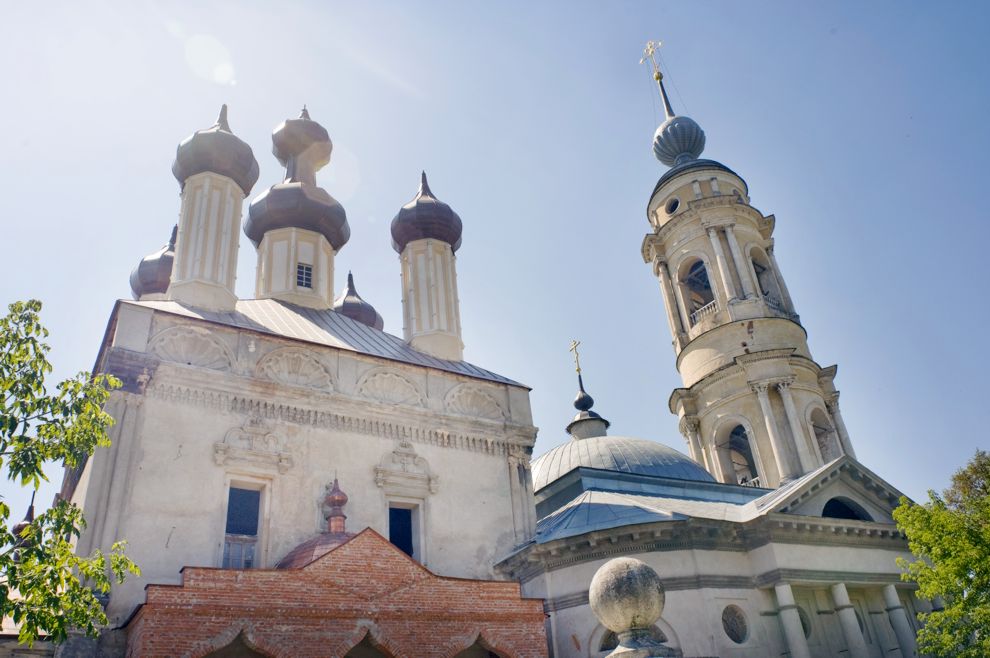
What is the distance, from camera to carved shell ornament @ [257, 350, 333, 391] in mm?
15445

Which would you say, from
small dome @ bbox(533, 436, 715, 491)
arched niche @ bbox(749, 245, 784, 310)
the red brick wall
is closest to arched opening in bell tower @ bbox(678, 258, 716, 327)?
arched niche @ bbox(749, 245, 784, 310)

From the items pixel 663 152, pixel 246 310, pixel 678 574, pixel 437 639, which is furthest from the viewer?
pixel 663 152

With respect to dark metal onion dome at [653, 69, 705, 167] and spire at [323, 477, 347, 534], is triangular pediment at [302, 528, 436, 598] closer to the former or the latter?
spire at [323, 477, 347, 534]

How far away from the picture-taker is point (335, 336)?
58.1 ft

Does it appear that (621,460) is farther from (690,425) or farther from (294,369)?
(294,369)

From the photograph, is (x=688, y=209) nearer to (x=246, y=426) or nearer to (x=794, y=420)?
(x=794, y=420)

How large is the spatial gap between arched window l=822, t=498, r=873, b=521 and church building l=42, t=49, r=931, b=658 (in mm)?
90

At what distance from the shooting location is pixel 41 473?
826 cm

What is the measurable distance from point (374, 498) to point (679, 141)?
1005 inches

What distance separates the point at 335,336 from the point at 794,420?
54.5 ft

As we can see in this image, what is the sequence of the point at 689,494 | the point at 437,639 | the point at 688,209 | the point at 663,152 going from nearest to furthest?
1. the point at 437,639
2. the point at 689,494
3. the point at 688,209
4. the point at 663,152

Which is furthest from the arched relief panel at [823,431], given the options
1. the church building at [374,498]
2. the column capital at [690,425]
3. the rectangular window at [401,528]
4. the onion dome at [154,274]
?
the onion dome at [154,274]

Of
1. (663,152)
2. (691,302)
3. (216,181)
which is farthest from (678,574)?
(663,152)

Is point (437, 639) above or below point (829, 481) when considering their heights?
below
